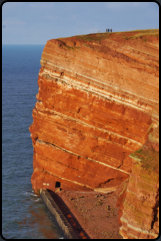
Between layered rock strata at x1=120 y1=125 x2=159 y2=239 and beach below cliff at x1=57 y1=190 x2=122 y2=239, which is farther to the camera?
beach below cliff at x1=57 y1=190 x2=122 y2=239

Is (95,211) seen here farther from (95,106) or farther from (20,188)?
(20,188)

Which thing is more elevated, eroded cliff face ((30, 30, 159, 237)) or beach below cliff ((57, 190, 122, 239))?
eroded cliff face ((30, 30, 159, 237))

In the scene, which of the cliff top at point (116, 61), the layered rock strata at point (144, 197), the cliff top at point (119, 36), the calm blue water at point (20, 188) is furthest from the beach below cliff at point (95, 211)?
the cliff top at point (119, 36)

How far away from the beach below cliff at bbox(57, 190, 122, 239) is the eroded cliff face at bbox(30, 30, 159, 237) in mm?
1496

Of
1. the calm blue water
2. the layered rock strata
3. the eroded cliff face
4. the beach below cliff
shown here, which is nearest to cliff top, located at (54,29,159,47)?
the eroded cliff face

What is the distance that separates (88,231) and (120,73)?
17338 millimetres

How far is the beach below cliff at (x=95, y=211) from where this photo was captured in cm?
5206

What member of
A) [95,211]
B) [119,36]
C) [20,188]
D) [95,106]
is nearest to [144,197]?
[95,211]

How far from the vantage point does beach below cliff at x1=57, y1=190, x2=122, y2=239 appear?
171 feet

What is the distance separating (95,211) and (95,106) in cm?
1198

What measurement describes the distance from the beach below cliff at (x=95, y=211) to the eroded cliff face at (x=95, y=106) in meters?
1.50

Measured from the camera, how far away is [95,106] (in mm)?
55844

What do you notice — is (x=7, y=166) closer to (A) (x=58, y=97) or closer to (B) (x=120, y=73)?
(A) (x=58, y=97)

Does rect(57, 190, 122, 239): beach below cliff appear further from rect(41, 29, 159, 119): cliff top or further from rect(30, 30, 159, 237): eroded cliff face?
rect(41, 29, 159, 119): cliff top
